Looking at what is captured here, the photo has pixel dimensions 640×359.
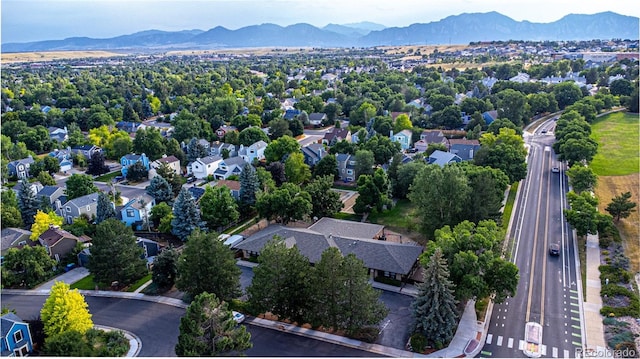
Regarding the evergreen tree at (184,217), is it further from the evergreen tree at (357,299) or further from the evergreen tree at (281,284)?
the evergreen tree at (357,299)

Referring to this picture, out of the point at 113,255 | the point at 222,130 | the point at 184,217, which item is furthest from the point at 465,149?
the point at 113,255

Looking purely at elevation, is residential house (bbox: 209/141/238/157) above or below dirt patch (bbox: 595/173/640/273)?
above

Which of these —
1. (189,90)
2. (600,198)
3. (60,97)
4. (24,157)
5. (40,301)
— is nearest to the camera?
(40,301)

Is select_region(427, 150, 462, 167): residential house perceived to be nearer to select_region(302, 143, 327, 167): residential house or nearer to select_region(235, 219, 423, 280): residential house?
select_region(302, 143, 327, 167): residential house

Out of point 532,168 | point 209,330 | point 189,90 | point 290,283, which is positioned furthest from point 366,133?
point 189,90

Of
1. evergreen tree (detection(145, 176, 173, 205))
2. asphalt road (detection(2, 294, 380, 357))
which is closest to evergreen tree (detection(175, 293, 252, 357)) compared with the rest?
asphalt road (detection(2, 294, 380, 357))

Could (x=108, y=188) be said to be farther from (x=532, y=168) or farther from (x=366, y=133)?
(x=532, y=168)

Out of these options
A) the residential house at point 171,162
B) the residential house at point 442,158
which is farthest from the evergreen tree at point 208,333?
the residential house at point 171,162
